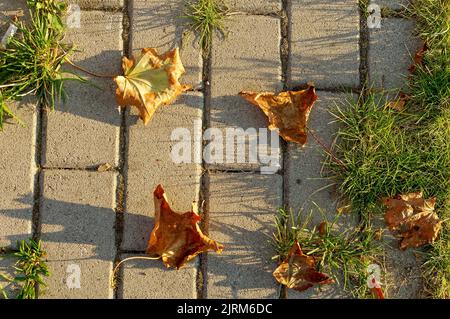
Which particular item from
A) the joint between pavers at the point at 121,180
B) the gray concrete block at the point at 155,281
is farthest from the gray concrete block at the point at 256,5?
the gray concrete block at the point at 155,281

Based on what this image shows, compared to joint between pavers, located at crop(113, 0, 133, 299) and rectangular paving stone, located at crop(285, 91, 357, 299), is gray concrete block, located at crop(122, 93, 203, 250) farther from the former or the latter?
rectangular paving stone, located at crop(285, 91, 357, 299)

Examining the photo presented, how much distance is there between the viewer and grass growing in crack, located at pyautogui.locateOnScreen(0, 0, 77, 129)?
3074 mm

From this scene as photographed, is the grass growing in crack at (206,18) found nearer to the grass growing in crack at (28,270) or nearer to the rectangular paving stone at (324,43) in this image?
the rectangular paving stone at (324,43)

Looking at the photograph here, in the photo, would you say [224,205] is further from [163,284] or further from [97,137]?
[97,137]

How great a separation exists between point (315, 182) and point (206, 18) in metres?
1.08

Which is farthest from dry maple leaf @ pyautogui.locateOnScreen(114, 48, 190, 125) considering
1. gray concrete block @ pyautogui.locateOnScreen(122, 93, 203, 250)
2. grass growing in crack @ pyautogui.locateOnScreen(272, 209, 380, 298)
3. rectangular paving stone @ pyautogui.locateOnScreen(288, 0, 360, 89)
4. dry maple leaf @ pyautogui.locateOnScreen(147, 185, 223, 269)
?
grass growing in crack @ pyautogui.locateOnScreen(272, 209, 380, 298)

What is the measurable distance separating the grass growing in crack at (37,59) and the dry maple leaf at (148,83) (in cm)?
34

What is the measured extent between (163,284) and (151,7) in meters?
1.52

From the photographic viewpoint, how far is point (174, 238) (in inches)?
120

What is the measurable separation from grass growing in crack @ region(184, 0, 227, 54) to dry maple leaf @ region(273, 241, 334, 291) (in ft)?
4.01

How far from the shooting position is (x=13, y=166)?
3107mm

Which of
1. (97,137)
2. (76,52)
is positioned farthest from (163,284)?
(76,52)

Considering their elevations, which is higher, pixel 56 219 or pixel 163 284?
pixel 56 219

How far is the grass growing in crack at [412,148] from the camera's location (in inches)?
123
